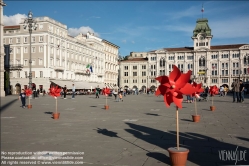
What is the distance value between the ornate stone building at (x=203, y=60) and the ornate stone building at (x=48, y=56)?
38199 millimetres

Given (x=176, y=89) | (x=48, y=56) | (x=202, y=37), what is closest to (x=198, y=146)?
(x=176, y=89)

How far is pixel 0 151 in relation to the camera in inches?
130

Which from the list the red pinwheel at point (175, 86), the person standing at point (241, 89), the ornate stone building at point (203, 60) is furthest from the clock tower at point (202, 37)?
the red pinwheel at point (175, 86)

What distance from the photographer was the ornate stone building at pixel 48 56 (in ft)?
172

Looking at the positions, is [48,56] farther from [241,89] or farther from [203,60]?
[203,60]

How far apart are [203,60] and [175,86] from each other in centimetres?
9600

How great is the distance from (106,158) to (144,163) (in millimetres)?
756

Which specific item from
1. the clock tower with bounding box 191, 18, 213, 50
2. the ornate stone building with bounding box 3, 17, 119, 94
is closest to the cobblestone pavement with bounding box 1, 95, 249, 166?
the ornate stone building with bounding box 3, 17, 119, 94

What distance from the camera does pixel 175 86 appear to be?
452 centimetres

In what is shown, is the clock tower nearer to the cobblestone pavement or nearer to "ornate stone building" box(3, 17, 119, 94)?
"ornate stone building" box(3, 17, 119, 94)

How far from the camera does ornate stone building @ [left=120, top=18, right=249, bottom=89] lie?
9081cm

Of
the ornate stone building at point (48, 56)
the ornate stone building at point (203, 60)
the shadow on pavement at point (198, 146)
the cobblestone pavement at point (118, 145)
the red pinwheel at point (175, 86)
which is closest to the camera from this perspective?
the cobblestone pavement at point (118, 145)

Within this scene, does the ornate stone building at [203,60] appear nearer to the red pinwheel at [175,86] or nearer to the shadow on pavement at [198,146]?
the shadow on pavement at [198,146]

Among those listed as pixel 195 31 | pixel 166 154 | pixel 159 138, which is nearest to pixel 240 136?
pixel 159 138
